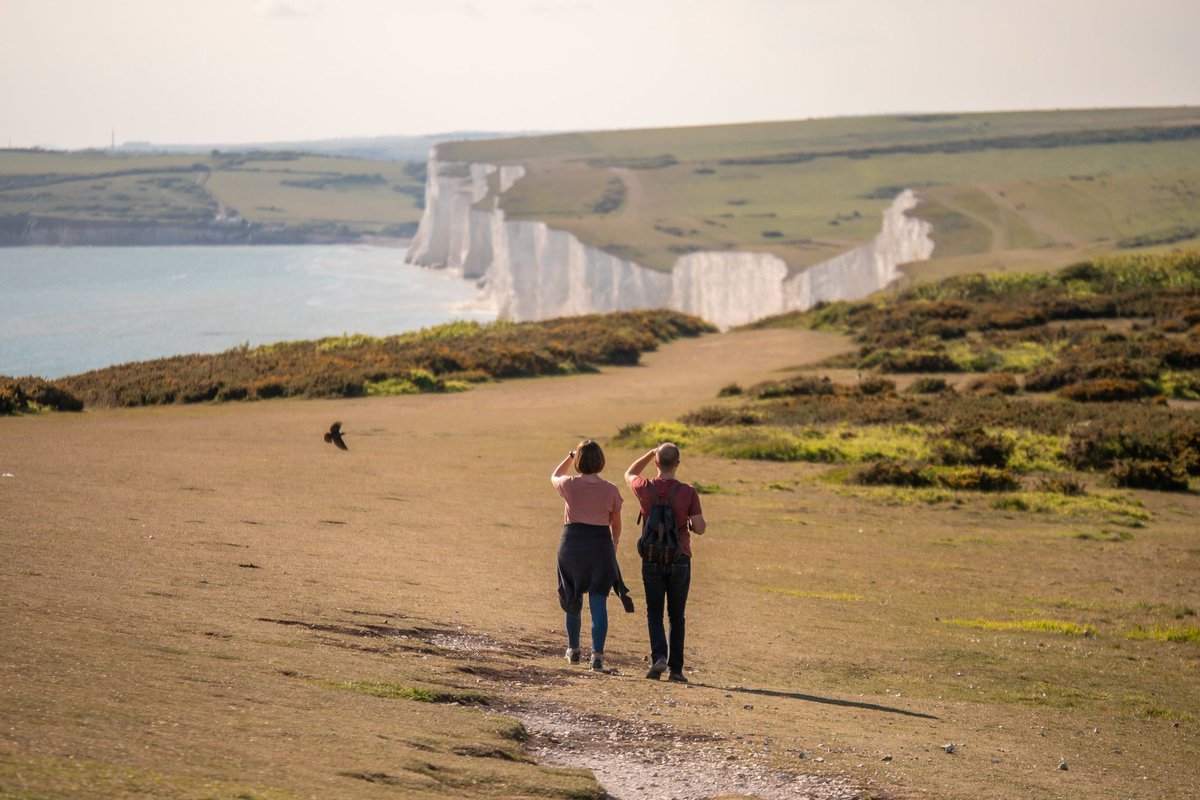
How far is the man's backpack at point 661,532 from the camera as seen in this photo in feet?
32.0

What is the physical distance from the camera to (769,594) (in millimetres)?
14445

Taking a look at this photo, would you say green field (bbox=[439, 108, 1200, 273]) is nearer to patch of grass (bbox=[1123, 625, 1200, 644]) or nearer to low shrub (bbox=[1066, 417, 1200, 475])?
low shrub (bbox=[1066, 417, 1200, 475])

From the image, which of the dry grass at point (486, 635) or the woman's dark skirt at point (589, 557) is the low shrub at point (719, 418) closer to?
the dry grass at point (486, 635)

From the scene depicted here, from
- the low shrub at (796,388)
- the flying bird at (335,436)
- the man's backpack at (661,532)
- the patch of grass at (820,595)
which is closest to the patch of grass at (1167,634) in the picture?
the patch of grass at (820,595)

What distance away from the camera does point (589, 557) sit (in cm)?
988

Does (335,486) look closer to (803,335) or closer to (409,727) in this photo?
(409,727)

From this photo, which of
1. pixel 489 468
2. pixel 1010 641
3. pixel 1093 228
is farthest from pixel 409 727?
pixel 1093 228

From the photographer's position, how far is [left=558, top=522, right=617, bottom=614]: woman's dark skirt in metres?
9.88

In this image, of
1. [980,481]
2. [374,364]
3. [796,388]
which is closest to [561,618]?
[980,481]

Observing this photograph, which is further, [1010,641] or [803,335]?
[803,335]

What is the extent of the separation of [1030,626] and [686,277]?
77.8 metres

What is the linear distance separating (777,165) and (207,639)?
176 m

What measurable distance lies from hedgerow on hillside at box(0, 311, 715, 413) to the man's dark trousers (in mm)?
22401

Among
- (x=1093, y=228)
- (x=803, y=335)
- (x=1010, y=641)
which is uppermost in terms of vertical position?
(x=1093, y=228)
